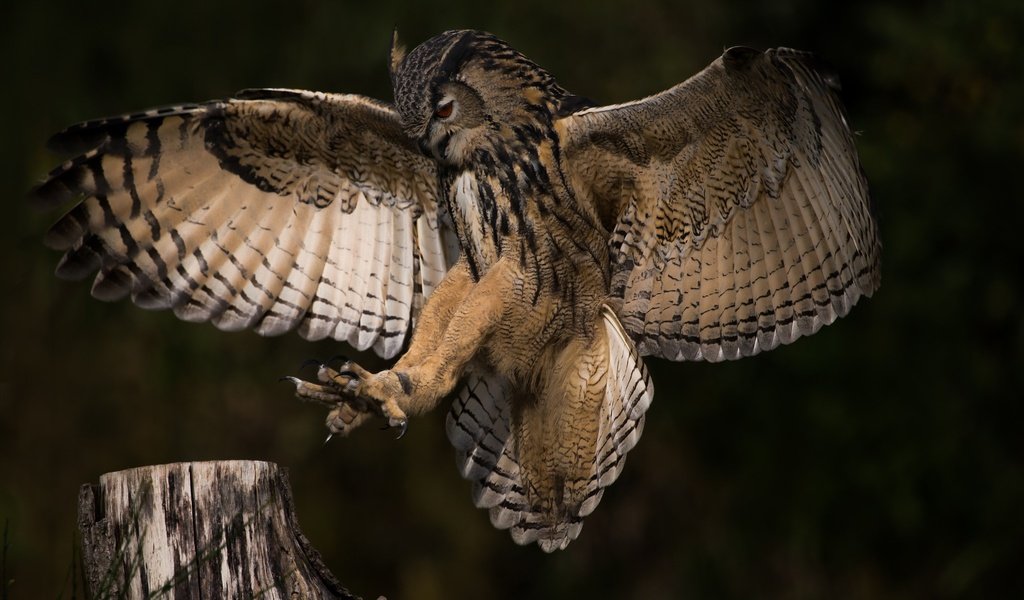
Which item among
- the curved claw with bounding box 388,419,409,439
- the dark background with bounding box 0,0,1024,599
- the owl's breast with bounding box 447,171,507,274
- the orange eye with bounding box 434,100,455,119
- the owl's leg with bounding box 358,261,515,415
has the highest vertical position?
the orange eye with bounding box 434,100,455,119

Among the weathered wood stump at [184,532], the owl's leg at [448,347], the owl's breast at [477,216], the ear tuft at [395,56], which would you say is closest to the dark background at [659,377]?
the ear tuft at [395,56]

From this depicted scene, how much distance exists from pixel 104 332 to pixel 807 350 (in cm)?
392

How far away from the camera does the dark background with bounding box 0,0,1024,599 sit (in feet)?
21.1

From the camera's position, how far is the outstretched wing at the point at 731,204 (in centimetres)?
329

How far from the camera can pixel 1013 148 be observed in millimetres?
6355

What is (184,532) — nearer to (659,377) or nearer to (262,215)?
(262,215)

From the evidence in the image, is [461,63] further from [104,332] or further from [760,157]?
[104,332]

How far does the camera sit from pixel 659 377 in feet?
22.8

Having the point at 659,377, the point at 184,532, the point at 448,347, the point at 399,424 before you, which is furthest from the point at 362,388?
the point at 659,377

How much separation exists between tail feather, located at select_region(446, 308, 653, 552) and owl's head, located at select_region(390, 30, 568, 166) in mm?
665

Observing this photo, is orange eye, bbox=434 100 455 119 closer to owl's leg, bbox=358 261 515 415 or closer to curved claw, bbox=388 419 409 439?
owl's leg, bbox=358 261 515 415

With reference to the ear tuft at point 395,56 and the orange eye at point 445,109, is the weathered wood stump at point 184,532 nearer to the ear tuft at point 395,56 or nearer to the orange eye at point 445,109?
the orange eye at point 445,109

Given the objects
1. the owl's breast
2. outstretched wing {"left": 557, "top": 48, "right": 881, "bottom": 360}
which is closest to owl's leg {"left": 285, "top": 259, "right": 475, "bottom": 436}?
the owl's breast

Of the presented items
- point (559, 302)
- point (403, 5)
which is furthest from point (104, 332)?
point (559, 302)
